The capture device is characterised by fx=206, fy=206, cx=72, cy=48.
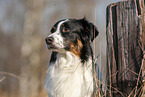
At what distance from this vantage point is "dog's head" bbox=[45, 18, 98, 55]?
3.25 meters

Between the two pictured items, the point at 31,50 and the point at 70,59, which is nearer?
the point at 70,59

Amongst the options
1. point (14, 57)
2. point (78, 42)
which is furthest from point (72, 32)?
point (14, 57)

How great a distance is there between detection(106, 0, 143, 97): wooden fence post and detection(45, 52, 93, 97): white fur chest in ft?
1.40

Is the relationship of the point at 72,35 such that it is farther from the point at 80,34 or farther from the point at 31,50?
the point at 31,50

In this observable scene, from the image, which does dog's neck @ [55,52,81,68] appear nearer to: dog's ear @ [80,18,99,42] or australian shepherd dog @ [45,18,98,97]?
australian shepherd dog @ [45,18,98,97]

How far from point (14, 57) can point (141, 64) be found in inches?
519

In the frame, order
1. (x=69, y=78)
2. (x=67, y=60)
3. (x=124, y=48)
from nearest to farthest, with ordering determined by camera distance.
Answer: (x=124, y=48) → (x=69, y=78) → (x=67, y=60)

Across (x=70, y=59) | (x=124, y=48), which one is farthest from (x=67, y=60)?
(x=124, y=48)

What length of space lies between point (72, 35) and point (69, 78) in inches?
28.0

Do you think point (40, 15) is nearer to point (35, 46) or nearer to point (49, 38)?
point (35, 46)

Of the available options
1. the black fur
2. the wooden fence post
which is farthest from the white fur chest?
the wooden fence post

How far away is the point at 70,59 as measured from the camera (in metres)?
3.43

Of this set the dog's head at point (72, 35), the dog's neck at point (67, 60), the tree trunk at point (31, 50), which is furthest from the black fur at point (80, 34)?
the tree trunk at point (31, 50)

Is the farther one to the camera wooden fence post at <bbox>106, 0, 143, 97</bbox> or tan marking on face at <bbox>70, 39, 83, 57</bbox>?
tan marking on face at <bbox>70, 39, 83, 57</bbox>
